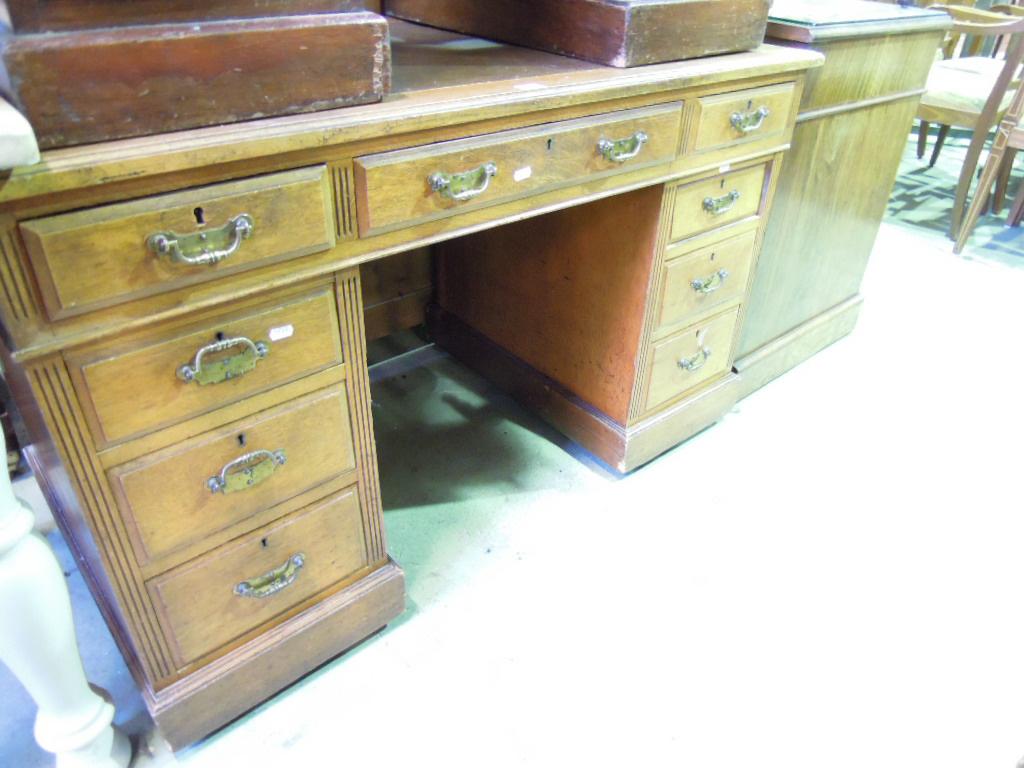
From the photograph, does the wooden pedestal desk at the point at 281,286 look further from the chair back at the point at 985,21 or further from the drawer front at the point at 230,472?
the chair back at the point at 985,21

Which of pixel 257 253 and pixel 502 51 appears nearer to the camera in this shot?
pixel 257 253

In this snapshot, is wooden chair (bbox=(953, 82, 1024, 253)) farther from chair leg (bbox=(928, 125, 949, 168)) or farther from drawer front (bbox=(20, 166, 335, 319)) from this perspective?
drawer front (bbox=(20, 166, 335, 319))

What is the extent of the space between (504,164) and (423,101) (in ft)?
0.48

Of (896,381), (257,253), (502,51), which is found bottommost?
(896,381)

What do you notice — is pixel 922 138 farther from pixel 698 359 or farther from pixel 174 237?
pixel 174 237

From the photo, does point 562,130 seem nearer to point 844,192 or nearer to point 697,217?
point 697,217

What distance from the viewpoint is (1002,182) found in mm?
3109

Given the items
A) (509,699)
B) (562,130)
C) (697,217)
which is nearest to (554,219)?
(697,217)

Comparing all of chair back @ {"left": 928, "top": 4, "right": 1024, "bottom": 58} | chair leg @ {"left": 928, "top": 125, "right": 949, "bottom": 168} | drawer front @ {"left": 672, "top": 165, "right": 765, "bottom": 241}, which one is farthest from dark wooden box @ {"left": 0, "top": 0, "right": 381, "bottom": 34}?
chair leg @ {"left": 928, "top": 125, "right": 949, "bottom": 168}

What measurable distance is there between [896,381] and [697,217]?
102cm

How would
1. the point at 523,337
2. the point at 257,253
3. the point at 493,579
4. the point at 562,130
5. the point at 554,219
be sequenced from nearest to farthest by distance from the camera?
the point at 257,253 < the point at 562,130 < the point at 493,579 < the point at 554,219 < the point at 523,337

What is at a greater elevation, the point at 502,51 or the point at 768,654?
the point at 502,51

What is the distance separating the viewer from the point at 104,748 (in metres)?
0.98

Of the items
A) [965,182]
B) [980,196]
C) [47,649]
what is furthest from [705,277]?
[965,182]
